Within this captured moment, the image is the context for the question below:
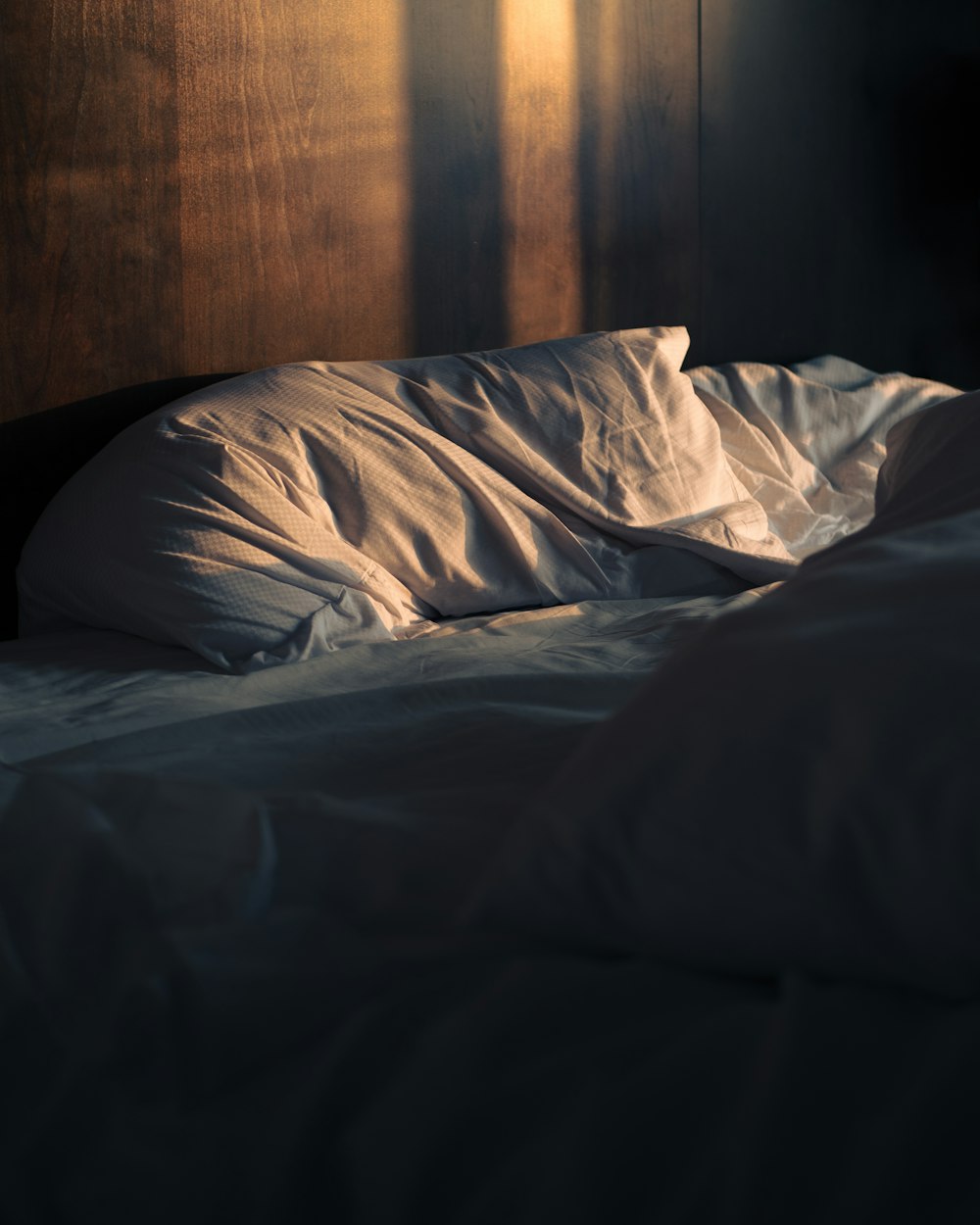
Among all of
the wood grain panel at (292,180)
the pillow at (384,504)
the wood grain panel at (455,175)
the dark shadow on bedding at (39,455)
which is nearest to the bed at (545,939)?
the pillow at (384,504)

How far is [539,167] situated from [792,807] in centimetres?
191

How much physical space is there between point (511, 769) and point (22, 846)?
11.5 inches

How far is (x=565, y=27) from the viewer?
7.17 feet

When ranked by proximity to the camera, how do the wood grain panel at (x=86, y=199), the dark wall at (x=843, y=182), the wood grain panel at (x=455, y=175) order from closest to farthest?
the wood grain panel at (x=86, y=199) → the wood grain panel at (x=455, y=175) → the dark wall at (x=843, y=182)

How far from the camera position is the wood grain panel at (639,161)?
88.7 inches

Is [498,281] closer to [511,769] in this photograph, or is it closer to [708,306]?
[708,306]

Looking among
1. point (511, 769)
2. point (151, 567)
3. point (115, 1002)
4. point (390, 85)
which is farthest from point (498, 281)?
point (115, 1002)

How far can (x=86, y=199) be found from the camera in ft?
5.20

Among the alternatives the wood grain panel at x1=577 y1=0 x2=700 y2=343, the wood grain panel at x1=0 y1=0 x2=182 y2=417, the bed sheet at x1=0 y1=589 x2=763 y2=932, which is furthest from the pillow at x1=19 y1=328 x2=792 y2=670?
the wood grain panel at x1=577 y1=0 x2=700 y2=343

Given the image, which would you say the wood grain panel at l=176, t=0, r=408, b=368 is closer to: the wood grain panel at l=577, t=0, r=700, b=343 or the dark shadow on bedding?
the dark shadow on bedding

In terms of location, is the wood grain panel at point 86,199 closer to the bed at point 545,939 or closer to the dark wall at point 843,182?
the bed at point 545,939

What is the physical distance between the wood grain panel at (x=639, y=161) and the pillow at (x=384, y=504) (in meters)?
0.62

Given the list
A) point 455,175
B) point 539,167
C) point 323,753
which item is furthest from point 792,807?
point 539,167

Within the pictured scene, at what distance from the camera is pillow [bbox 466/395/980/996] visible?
452mm
